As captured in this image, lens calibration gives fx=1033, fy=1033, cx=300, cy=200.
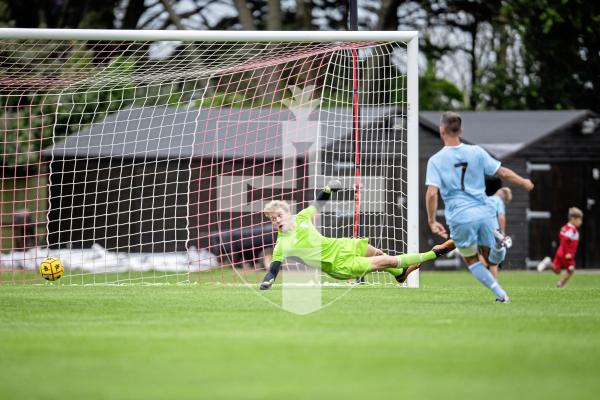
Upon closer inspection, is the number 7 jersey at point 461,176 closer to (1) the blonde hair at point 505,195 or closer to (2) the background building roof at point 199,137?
(1) the blonde hair at point 505,195

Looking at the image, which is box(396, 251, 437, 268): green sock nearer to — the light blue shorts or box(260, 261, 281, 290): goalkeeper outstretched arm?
box(260, 261, 281, 290): goalkeeper outstretched arm

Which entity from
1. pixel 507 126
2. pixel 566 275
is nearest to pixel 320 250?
pixel 566 275

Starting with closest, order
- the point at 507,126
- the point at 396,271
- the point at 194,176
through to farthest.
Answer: the point at 396,271 < the point at 194,176 < the point at 507,126

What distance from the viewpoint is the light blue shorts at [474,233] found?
919 centimetres

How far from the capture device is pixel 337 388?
5008mm

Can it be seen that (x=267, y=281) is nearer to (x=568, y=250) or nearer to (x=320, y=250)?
(x=320, y=250)

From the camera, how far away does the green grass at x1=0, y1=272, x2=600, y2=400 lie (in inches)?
199

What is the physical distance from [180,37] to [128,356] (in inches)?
261

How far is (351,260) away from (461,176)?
1945 mm

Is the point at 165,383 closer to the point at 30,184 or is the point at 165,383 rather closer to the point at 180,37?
the point at 180,37

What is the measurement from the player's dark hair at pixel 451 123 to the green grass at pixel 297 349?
158cm

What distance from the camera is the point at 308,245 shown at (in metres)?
10.8

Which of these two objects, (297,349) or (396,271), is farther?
(396,271)

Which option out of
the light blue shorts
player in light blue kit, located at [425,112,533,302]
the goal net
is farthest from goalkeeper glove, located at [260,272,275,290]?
the goal net
